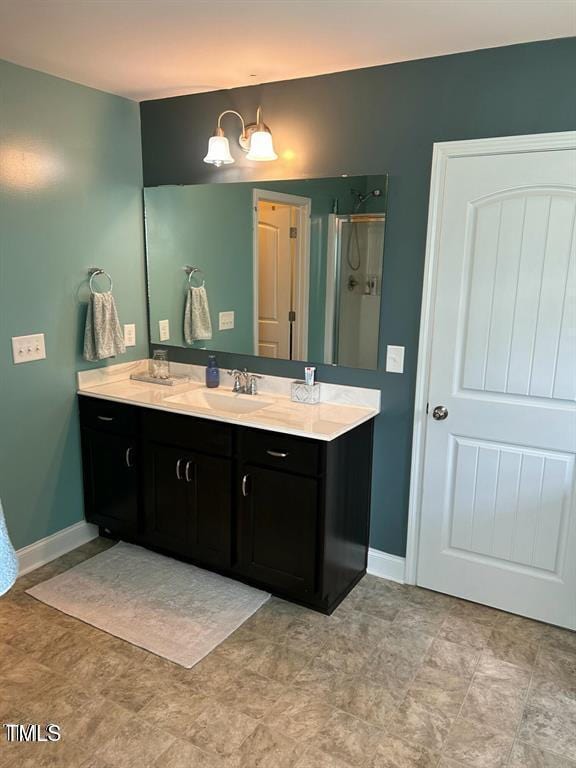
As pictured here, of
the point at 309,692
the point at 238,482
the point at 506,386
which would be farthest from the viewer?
the point at 238,482

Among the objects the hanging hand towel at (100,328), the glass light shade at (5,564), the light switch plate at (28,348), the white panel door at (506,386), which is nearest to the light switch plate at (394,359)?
the white panel door at (506,386)

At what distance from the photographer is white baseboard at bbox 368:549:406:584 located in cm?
288

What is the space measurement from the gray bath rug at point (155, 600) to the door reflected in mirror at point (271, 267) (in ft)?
3.96

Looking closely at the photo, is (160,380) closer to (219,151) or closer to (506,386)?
(219,151)

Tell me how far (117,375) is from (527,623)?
2472 mm

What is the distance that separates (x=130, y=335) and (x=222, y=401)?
74 cm

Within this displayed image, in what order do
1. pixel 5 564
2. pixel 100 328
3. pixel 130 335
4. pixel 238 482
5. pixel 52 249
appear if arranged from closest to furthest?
pixel 5 564
pixel 238 482
pixel 52 249
pixel 100 328
pixel 130 335

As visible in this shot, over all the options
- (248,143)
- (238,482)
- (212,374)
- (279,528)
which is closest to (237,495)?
(238,482)

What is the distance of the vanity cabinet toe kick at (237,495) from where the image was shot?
2.48 meters

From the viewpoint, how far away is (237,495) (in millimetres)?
2648

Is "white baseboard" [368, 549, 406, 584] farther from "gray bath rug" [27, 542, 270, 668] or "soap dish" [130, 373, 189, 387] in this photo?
"soap dish" [130, 373, 189, 387]

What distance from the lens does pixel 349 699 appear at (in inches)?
83.0

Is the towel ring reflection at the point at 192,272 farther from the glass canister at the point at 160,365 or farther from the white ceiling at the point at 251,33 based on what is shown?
the white ceiling at the point at 251,33

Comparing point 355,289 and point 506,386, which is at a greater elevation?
point 355,289
